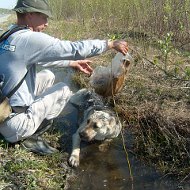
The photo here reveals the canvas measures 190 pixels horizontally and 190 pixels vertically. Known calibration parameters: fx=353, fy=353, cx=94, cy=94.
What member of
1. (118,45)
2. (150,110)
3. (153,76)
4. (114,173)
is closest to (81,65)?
(118,45)

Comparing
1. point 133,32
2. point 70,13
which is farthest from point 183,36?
point 70,13

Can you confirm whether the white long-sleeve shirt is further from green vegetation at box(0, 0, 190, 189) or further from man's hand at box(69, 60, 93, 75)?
green vegetation at box(0, 0, 190, 189)

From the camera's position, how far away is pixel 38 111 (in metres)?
3.86

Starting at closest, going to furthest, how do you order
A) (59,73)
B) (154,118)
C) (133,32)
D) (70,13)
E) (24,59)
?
1. (24,59)
2. (154,118)
3. (59,73)
4. (133,32)
5. (70,13)

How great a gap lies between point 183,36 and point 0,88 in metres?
5.11

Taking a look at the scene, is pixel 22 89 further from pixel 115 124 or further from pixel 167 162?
pixel 167 162

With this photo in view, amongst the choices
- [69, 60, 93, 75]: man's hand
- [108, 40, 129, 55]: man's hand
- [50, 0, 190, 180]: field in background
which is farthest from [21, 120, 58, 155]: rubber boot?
[108, 40, 129, 55]: man's hand

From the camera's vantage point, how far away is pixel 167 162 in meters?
3.61

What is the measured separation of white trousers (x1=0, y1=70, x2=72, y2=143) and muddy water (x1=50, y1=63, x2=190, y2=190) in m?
0.60

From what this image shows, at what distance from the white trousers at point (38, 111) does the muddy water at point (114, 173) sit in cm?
60

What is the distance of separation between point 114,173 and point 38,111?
106cm

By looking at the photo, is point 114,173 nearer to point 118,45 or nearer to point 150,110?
point 150,110

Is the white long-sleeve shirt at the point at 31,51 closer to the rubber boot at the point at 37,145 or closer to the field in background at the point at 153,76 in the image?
the rubber boot at the point at 37,145

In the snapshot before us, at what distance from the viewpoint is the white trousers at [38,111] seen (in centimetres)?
366
